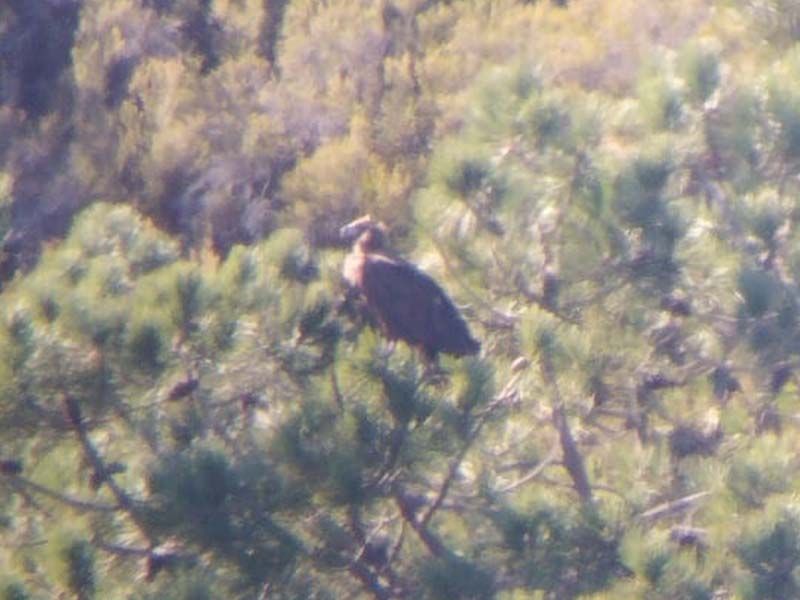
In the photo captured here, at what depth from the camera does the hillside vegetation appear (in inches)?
147

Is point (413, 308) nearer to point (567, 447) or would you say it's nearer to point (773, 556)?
point (567, 447)

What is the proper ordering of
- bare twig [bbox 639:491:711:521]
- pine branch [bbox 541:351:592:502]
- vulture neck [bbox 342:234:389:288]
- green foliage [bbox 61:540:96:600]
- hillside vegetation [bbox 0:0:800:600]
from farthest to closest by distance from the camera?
vulture neck [bbox 342:234:389:288]
pine branch [bbox 541:351:592:502]
bare twig [bbox 639:491:711:521]
hillside vegetation [bbox 0:0:800:600]
green foliage [bbox 61:540:96:600]

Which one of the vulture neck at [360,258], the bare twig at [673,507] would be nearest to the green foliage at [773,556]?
the bare twig at [673,507]

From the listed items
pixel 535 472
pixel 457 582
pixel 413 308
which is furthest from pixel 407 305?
pixel 457 582

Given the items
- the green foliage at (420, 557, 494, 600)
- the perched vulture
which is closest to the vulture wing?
the perched vulture

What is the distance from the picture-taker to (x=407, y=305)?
4.42m

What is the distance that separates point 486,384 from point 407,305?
2.08ft

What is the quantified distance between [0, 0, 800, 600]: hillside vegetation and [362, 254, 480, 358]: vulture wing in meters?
0.11

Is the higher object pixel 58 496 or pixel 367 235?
pixel 58 496

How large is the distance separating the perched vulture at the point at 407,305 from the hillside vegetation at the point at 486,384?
0.09 metres

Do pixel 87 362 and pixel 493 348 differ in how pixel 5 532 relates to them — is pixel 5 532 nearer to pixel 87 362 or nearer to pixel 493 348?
pixel 87 362

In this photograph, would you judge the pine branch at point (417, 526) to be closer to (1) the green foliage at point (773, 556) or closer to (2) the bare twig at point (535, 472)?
(2) the bare twig at point (535, 472)

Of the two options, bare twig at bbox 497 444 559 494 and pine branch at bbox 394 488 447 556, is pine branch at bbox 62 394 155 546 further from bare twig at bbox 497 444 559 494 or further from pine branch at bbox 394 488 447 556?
bare twig at bbox 497 444 559 494

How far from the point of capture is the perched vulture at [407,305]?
4.18 metres
